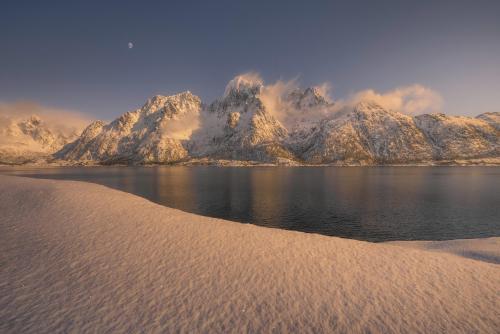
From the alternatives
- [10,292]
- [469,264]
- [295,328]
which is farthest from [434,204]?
[10,292]

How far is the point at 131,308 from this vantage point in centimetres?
1380

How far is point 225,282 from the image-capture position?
55.0ft

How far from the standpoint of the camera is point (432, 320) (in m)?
13.4

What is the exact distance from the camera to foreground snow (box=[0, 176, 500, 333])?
1298 centimetres

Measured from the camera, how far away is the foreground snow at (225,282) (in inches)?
511

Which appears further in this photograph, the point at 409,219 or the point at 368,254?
the point at 409,219

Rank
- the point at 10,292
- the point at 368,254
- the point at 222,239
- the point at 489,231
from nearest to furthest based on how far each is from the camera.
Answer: the point at 10,292 < the point at 368,254 < the point at 222,239 < the point at 489,231

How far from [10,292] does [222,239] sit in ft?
47.7

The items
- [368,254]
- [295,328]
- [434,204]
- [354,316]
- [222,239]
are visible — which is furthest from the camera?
[434,204]

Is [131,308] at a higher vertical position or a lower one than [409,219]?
higher

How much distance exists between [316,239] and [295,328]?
1394 centimetres

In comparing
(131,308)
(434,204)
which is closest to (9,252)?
(131,308)

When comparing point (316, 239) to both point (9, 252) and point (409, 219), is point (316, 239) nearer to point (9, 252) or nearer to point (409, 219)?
point (9, 252)

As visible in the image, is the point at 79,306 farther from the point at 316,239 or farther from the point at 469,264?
the point at 469,264
